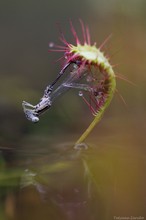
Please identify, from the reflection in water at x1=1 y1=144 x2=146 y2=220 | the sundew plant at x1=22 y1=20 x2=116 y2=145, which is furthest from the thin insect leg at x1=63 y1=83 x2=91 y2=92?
the reflection in water at x1=1 y1=144 x2=146 y2=220

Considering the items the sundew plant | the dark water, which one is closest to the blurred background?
the dark water

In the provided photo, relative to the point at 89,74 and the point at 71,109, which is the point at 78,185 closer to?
the point at 89,74

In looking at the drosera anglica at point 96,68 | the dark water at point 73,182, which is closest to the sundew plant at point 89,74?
the drosera anglica at point 96,68

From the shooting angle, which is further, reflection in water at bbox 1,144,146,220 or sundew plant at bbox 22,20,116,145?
sundew plant at bbox 22,20,116,145

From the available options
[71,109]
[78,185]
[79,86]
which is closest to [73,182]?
[78,185]

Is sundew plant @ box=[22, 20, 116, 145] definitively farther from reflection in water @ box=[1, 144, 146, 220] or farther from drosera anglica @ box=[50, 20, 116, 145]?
reflection in water @ box=[1, 144, 146, 220]

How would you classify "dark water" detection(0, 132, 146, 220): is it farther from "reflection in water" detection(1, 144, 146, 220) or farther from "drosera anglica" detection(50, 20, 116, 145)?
"drosera anglica" detection(50, 20, 116, 145)

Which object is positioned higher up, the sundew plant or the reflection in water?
the sundew plant

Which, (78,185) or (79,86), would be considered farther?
(79,86)
